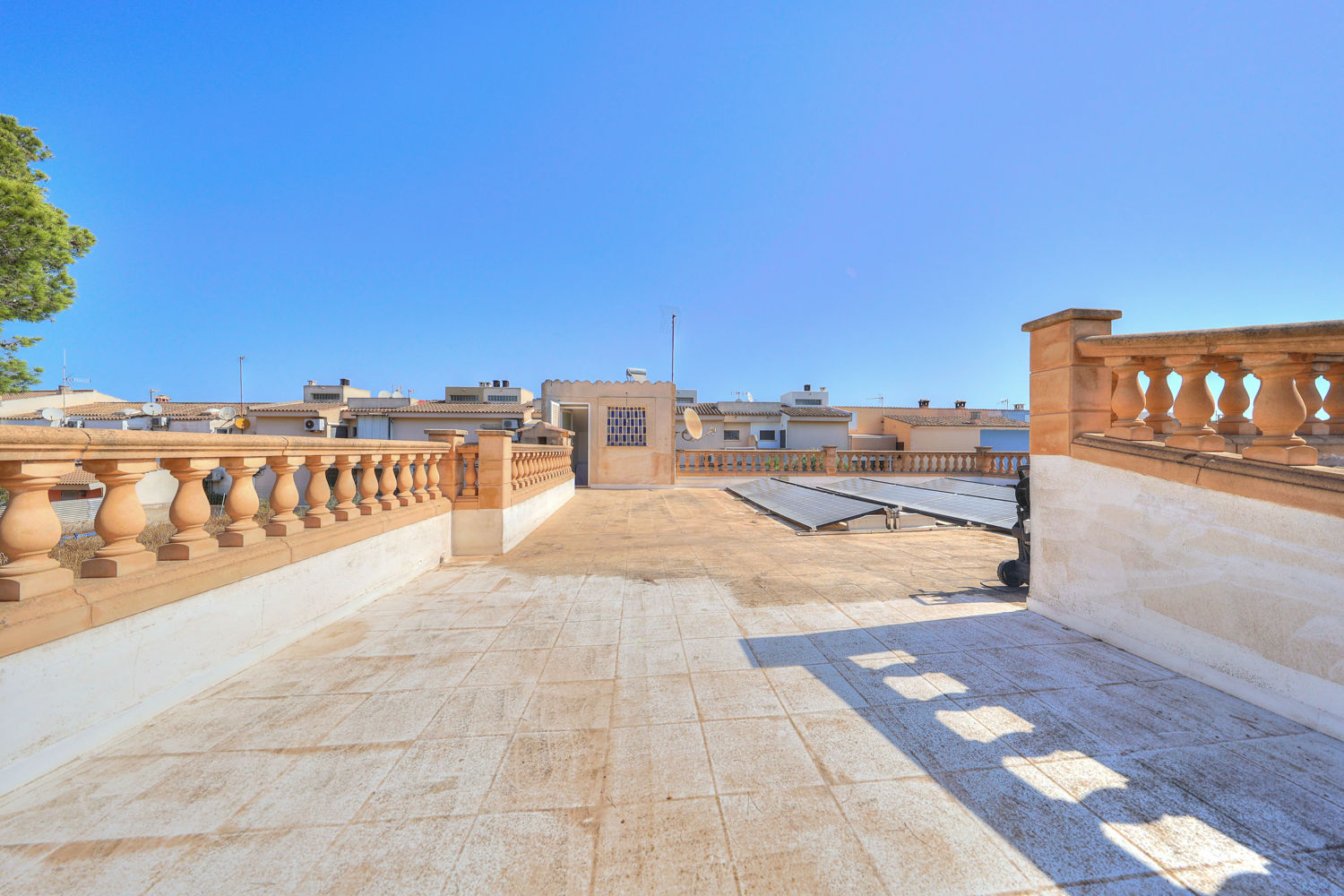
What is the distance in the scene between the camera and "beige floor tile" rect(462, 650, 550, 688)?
9.55 feet

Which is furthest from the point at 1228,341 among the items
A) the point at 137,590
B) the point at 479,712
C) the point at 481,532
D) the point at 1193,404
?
the point at 481,532

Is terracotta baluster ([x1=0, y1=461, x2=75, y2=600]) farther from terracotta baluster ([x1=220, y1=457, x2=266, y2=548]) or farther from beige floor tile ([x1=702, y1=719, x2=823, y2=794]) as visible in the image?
beige floor tile ([x1=702, y1=719, x2=823, y2=794])

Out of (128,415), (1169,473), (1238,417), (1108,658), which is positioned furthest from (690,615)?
(128,415)

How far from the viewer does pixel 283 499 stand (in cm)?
375

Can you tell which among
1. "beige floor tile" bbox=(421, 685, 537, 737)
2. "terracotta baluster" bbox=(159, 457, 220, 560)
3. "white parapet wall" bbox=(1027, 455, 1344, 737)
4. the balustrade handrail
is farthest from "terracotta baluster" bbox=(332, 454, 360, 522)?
the balustrade handrail

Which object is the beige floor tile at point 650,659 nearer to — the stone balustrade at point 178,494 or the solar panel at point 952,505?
the stone balustrade at point 178,494

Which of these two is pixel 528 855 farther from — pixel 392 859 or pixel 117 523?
pixel 117 523

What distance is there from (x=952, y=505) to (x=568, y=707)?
30.5 ft

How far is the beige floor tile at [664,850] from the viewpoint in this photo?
1556 millimetres

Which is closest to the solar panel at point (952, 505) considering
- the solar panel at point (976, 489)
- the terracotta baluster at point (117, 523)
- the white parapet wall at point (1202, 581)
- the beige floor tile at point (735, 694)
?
the solar panel at point (976, 489)

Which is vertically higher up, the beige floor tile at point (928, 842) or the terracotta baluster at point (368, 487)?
the terracotta baluster at point (368, 487)

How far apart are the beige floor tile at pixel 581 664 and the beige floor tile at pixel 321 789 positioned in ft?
3.07

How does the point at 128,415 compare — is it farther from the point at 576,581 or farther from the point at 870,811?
the point at 870,811

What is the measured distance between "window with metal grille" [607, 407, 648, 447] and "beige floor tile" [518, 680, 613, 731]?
14065 mm
